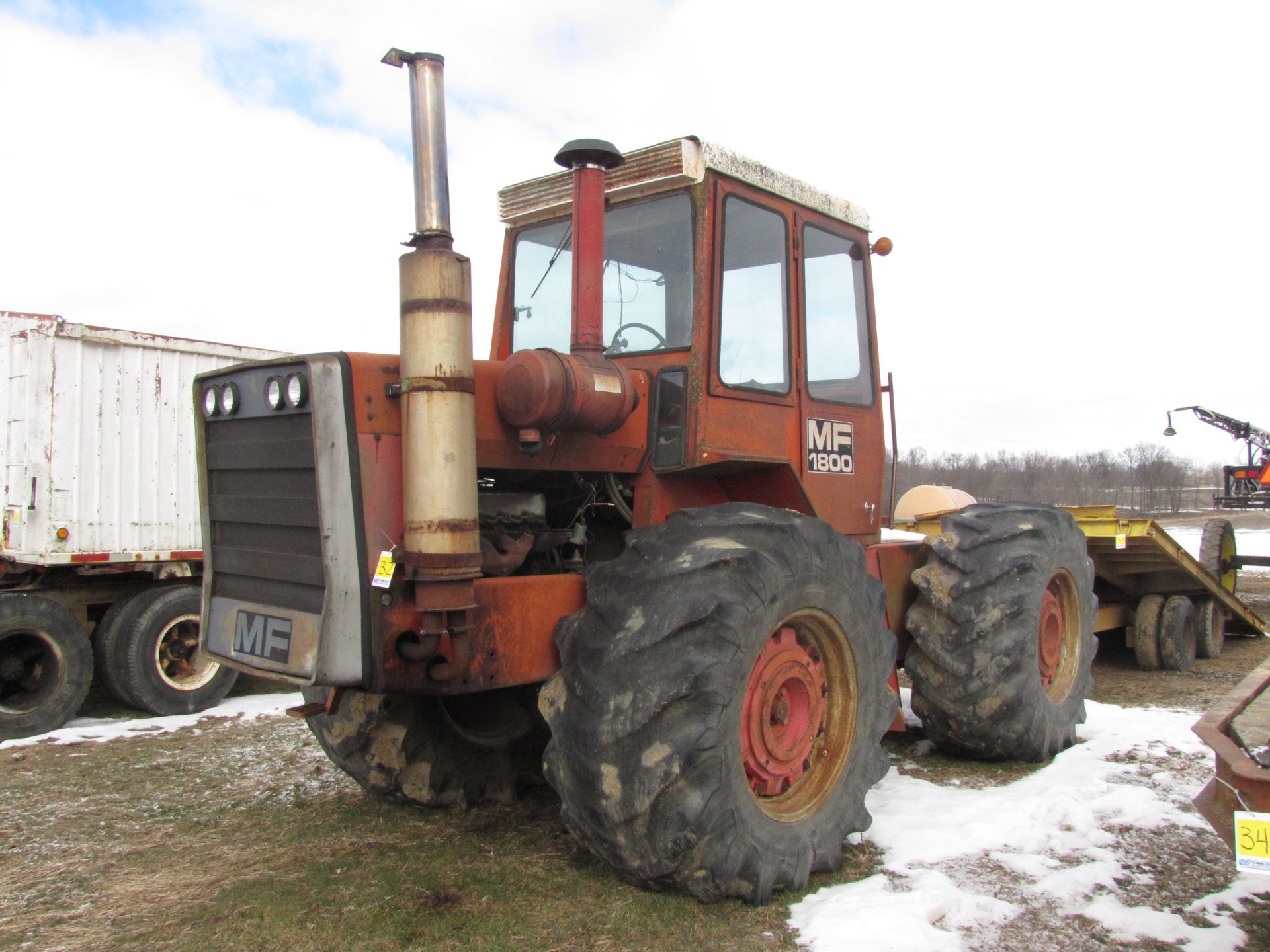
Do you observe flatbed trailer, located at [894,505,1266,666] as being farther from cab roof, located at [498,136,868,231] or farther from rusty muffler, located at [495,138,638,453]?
rusty muffler, located at [495,138,638,453]

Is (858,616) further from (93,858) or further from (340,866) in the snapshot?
(93,858)

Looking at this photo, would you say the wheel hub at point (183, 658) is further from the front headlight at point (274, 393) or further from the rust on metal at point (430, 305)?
the rust on metal at point (430, 305)

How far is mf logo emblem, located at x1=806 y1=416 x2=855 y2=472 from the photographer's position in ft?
16.6

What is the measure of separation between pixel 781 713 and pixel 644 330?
1752 millimetres

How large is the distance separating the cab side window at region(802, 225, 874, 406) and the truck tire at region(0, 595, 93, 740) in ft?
18.8

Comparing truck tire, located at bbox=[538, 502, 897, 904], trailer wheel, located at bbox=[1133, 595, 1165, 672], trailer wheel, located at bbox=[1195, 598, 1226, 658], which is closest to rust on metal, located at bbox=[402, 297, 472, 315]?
truck tire, located at bbox=[538, 502, 897, 904]

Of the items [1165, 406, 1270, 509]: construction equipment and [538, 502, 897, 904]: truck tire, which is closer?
[538, 502, 897, 904]: truck tire

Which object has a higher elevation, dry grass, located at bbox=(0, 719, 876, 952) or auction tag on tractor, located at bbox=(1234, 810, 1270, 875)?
auction tag on tractor, located at bbox=(1234, 810, 1270, 875)

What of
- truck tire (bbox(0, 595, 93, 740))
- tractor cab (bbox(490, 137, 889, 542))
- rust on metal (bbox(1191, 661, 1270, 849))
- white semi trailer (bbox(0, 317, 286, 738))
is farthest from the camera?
white semi trailer (bbox(0, 317, 286, 738))

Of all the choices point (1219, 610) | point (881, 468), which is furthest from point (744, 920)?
point (1219, 610)

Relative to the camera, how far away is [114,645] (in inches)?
309

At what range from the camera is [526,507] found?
4223mm

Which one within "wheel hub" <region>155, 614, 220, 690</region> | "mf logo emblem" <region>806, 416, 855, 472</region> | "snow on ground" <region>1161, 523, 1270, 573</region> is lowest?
"snow on ground" <region>1161, 523, 1270, 573</region>

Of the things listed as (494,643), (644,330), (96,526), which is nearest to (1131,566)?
(644,330)
